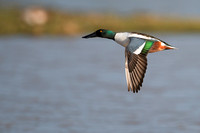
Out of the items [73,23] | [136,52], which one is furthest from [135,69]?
[73,23]

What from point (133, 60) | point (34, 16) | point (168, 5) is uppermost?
point (133, 60)

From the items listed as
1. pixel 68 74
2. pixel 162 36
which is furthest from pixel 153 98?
pixel 162 36

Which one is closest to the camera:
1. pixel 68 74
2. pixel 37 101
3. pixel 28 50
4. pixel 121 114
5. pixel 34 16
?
pixel 121 114

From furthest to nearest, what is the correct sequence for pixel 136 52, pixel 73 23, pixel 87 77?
pixel 73 23, pixel 87 77, pixel 136 52

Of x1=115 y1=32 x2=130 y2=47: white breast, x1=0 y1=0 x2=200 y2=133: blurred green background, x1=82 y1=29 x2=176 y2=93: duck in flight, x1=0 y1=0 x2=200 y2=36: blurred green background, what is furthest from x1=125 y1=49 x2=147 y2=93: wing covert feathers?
x1=0 y1=0 x2=200 y2=36: blurred green background

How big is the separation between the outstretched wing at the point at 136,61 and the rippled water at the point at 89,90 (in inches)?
71.9

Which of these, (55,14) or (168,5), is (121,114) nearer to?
(55,14)

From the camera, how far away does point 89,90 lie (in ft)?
34.1

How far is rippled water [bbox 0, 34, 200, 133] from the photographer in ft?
27.2

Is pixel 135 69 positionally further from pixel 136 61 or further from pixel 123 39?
pixel 123 39

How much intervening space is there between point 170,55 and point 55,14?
4081mm

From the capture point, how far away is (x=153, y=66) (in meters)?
13.0

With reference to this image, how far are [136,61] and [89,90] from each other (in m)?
4.23

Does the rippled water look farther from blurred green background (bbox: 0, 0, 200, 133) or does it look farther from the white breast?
the white breast
